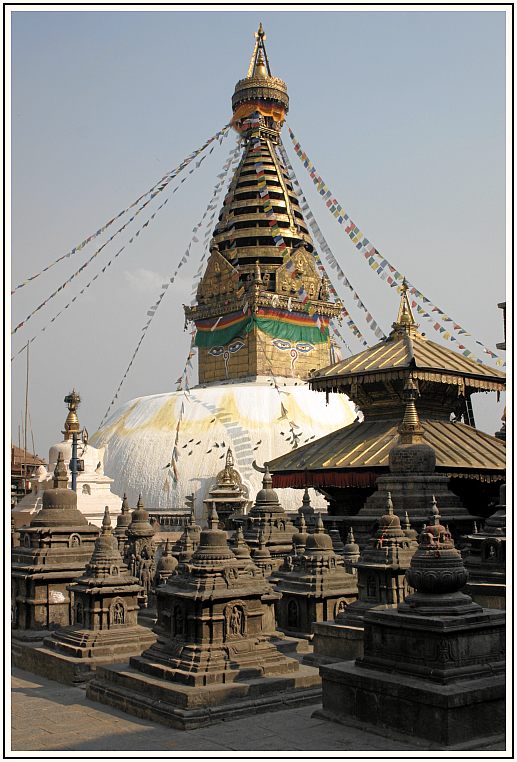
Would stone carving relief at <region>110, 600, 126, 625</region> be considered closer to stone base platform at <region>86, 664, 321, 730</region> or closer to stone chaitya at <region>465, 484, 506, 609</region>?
stone base platform at <region>86, 664, 321, 730</region>

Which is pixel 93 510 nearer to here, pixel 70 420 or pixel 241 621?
pixel 70 420

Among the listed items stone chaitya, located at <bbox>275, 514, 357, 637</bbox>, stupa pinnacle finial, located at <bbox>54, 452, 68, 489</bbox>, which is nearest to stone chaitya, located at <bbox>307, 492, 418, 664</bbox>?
stone chaitya, located at <bbox>275, 514, 357, 637</bbox>

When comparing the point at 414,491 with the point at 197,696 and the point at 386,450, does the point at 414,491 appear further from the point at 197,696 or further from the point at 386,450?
the point at 197,696

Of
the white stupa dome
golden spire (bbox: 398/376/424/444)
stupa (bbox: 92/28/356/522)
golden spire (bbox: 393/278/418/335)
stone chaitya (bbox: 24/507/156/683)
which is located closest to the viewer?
stone chaitya (bbox: 24/507/156/683)

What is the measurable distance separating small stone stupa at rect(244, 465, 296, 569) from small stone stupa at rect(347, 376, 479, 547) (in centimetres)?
197

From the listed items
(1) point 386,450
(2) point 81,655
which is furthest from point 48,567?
(1) point 386,450

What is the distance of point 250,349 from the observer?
4206 centimetres

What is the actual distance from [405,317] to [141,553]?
41.2ft

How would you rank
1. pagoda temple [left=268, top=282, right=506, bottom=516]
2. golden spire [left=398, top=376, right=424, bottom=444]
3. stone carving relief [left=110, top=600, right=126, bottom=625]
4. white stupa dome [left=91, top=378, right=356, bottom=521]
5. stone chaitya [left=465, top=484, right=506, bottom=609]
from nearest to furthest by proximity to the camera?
stone chaitya [left=465, top=484, right=506, bottom=609], stone carving relief [left=110, top=600, right=126, bottom=625], golden spire [left=398, top=376, right=424, bottom=444], pagoda temple [left=268, top=282, right=506, bottom=516], white stupa dome [left=91, top=378, right=356, bottom=521]

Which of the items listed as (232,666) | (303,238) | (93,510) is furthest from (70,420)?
(232,666)

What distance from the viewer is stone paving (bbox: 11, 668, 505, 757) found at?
31.0ft

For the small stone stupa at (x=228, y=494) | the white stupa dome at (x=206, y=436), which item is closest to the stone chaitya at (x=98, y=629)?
the small stone stupa at (x=228, y=494)

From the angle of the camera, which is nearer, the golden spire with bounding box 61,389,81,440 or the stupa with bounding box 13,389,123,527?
the stupa with bounding box 13,389,123,527

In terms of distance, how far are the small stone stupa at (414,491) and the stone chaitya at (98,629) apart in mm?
7104
